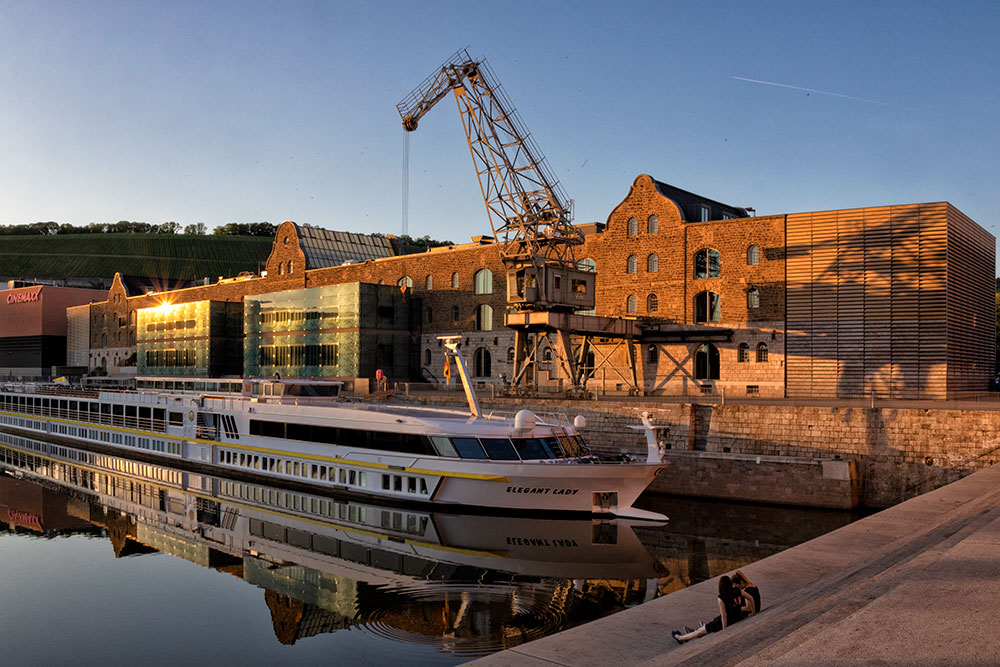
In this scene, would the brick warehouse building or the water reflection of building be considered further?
the brick warehouse building

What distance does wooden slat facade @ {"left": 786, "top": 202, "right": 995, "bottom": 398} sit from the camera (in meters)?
43.1

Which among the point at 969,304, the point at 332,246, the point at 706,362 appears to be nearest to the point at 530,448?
the point at 706,362

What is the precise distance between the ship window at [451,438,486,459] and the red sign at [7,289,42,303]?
10627 centimetres

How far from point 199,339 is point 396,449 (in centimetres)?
5779

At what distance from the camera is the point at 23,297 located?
11444 centimetres

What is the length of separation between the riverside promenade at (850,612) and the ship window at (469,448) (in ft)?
42.5

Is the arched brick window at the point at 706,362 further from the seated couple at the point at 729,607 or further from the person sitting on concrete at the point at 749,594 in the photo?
the seated couple at the point at 729,607

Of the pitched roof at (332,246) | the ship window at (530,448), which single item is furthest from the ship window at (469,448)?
the pitched roof at (332,246)

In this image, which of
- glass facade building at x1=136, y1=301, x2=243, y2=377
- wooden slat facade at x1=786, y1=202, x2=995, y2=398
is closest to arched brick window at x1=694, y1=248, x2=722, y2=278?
wooden slat facade at x1=786, y1=202, x2=995, y2=398

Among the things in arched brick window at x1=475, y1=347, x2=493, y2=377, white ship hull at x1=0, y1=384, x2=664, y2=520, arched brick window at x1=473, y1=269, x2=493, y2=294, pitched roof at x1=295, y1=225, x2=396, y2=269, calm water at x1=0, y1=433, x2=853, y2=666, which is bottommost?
calm water at x1=0, y1=433, x2=853, y2=666

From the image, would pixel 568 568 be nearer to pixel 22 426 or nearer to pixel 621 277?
pixel 621 277

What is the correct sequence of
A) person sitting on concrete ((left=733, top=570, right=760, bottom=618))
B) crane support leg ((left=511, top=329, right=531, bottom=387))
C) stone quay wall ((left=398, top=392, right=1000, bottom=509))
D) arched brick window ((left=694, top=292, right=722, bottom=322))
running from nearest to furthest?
1. person sitting on concrete ((left=733, top=570, right=760, bottom=618))
2. stone quay wall ((left=398, top=392, right=1000, bottom=509))
3. crane support leg ((left=511, top=329, right=531, bottom=387))
4. arched brick window ((left=694, top=292, right=722, bottom=322))

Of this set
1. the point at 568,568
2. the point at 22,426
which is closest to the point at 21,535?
the point at 568,568

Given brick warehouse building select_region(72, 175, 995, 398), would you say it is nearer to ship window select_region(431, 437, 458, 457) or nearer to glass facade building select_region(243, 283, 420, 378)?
glass facade building select_region(243, 283, 420, 378)
